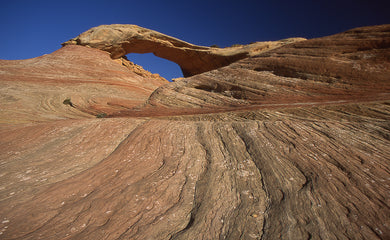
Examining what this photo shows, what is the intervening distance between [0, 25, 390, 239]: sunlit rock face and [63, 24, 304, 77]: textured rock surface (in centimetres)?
1219

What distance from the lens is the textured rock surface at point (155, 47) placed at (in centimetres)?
2097

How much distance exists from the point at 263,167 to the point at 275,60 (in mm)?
6333

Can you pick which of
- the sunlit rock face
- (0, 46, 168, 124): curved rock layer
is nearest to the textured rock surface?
(0, 46, 168, 124): curved rock layer

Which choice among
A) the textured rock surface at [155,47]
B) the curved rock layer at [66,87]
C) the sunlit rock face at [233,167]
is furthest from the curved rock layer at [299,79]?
the textured rock surface at [155,47]

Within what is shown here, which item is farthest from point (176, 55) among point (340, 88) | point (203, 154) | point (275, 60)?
point (203, 154)

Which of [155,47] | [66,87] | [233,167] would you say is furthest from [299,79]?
[155,47]

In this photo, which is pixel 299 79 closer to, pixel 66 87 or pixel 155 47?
pixel 66 87

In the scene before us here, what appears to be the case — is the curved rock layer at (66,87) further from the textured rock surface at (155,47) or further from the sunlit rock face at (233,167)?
the sunlit rock face at (233,167)

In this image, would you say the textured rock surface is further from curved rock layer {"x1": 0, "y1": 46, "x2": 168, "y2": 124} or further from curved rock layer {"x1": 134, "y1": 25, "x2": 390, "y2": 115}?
curved rock layer {"x1": 134, "y1": 25, "x2": 390, "y2": 115}

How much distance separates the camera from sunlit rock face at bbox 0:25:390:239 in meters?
2.19

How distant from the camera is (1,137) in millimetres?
5055

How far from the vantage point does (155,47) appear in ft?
81.0

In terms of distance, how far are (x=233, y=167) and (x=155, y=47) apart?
2446 centimetres

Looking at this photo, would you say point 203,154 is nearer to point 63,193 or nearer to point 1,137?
point 63,193
